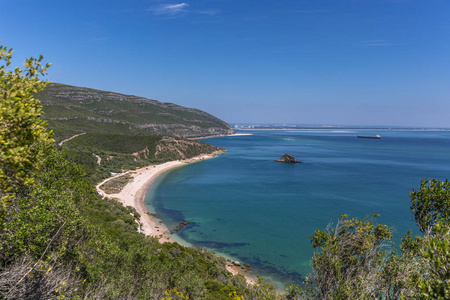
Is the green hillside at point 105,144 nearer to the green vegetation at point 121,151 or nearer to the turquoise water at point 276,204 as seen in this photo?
the green vegetation at point 121,151

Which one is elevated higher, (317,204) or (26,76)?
(26,76)

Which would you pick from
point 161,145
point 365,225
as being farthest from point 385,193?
point 161,145

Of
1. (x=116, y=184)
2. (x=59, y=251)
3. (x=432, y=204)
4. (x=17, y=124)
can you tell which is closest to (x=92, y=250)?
(x=59, y=251)

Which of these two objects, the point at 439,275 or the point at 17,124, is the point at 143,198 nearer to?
the point at 17,124

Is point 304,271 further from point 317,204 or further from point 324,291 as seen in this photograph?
point 317,204

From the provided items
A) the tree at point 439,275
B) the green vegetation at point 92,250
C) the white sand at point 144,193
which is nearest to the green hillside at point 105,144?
the white sand at point 144,193

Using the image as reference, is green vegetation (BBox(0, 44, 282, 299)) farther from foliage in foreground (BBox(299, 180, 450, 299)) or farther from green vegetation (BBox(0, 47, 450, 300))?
foliage in foreground (BBox(299, 180, 450, 299))

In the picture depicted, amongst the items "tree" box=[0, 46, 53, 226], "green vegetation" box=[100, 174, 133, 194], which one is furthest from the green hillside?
"tree" box=[0, 46, 53, 226]
